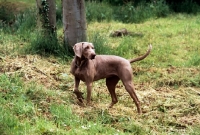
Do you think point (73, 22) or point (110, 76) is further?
point (73, 22)

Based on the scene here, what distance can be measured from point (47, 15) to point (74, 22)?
1.01 m

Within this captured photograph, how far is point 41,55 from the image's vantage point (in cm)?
951

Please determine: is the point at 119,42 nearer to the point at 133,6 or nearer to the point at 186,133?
the point at 133,6

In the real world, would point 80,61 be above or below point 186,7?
above

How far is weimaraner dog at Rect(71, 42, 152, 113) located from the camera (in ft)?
20.7

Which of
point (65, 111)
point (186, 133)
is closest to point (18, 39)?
point (65, 111)

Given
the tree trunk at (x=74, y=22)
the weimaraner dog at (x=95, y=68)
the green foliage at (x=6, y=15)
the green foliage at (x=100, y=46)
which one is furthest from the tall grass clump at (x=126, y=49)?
the green foliage at (x=6, y=15)

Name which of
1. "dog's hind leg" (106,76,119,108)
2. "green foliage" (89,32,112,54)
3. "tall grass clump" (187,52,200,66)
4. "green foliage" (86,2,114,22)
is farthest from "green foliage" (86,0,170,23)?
"dog's hind leg" (106,76,119,108)

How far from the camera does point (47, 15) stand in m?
10.3

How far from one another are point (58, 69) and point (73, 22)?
1.43m

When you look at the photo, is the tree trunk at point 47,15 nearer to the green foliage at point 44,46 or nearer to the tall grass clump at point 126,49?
the green foliage at point 44,46

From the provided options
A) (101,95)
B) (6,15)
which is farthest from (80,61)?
(6,15)

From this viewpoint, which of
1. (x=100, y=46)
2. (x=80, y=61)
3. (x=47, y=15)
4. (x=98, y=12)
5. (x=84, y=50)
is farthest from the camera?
(x=98, y=12)

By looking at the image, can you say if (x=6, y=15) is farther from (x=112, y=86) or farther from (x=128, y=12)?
(x=112, y=86)
